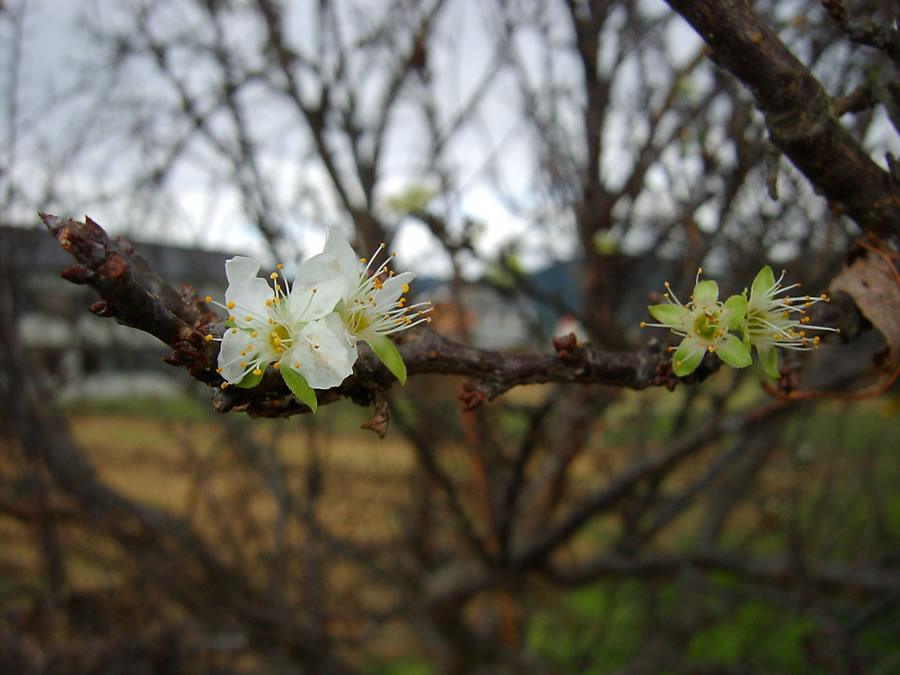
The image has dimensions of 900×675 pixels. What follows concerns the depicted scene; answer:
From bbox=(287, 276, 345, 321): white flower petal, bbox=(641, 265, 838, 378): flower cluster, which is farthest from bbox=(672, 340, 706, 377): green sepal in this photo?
bbox=(287, 276, 345, 321): white flower petal

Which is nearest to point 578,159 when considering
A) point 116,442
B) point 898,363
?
point 898,363

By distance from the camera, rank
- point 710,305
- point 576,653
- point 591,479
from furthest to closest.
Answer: point 591,479
point 576,653
point 710,305

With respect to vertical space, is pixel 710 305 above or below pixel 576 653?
above

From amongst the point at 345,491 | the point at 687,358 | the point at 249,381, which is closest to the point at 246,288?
the point at 249,381

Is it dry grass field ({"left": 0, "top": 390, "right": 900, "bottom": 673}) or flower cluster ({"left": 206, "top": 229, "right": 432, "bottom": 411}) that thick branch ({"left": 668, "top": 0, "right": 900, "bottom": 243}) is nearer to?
flower cluster ({"left": 206, "top": 229, "right": 432, "bottom": 411})

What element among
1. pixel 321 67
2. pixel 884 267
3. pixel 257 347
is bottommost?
pixel 884 267

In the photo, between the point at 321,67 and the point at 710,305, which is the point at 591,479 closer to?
the point at 321,67

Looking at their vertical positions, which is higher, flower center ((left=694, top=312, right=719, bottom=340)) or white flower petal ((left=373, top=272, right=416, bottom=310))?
white flower petal ((left=373, top=272, right=416, bottom=310))

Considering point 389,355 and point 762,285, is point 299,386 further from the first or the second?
point 762,285
